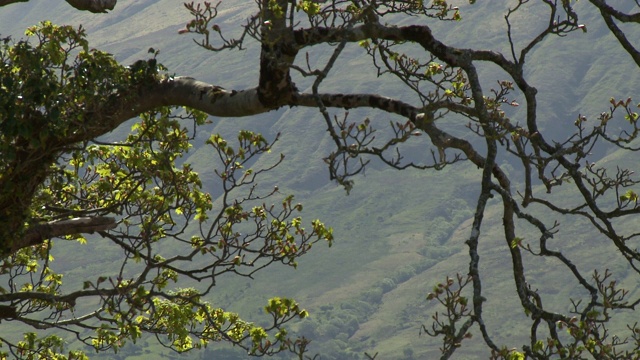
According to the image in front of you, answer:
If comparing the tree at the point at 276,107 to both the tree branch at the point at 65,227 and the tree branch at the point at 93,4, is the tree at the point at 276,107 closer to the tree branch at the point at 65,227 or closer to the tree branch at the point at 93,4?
the tree branch at the point at 65,227

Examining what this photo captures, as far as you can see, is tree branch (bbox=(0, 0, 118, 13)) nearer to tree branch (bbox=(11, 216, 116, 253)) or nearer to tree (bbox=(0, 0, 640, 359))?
tree (bbox=(0, 0, 640, 359))

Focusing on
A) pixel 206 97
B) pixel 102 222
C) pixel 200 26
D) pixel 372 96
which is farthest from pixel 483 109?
pixel 102 222

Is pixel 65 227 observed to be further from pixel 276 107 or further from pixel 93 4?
pixel 93 4

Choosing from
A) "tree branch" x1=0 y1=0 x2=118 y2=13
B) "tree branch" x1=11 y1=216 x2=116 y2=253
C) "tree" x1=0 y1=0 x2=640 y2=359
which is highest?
"tree branch" x1=0 y1=0 x2=118 y2=13

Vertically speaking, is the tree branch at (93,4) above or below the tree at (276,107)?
above

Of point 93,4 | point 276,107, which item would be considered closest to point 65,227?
point 276,107

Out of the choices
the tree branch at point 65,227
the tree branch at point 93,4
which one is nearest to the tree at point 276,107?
the tree branch at point 65,227

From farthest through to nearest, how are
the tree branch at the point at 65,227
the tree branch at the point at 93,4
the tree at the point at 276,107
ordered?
the tree branch at the point at 65,227, the tree branch at the point at 93,4, the tree at the point at 276,107

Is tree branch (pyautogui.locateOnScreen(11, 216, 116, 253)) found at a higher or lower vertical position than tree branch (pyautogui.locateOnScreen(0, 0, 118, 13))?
lower

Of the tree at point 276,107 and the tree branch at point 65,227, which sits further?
the tree branch at point 65,227

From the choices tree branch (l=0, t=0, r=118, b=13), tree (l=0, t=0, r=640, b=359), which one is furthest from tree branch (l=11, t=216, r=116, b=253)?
tree branch (l=0, t=0, r=118, b=13)

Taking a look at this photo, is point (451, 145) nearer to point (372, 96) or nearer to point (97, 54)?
point (372, 96)

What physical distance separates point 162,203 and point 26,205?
201 centimetres

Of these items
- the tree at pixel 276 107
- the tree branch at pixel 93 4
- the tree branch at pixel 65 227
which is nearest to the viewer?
the tree at pixel 276 107
